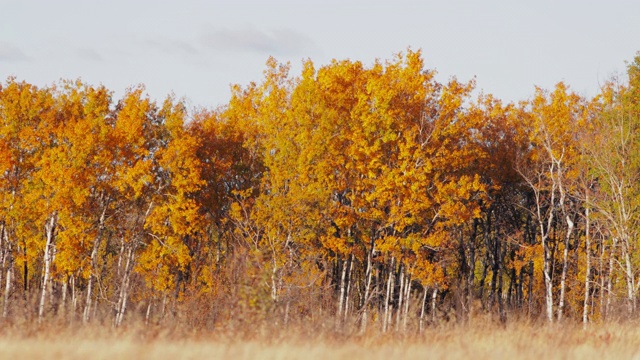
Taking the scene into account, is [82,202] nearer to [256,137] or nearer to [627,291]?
[256,137]

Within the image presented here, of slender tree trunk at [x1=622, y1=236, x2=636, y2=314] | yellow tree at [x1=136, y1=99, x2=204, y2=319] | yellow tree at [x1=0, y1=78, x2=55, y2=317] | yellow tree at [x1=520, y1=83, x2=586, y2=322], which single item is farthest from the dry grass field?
yellow tree at [x1=0, y1=78, x2=55, y2=317]

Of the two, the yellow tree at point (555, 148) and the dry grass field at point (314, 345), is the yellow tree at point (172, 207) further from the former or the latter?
the dry grass field at point (314, 345)

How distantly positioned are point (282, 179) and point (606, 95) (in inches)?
642

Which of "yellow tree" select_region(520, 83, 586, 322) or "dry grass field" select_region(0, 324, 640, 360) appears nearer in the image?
"dry grass field" select_region(0, 324, 640, 360)

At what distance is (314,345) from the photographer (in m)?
14.2

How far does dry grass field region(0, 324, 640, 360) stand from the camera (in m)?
12.8

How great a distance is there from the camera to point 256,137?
46875 millimetres

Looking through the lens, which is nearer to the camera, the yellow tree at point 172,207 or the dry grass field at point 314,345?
the dry grass field at point 314,345

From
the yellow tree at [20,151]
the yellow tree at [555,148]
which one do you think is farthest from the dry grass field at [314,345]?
the yellow tree at [20,151]

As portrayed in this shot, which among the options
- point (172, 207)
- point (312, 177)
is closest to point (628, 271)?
point (312, 177)

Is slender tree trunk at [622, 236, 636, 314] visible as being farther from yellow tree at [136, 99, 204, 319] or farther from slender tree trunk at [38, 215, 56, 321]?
slender tree trunk at [38, 215, 56, 321]

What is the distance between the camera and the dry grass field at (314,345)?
12.8m

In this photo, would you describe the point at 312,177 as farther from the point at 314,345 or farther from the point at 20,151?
the point at 314,345

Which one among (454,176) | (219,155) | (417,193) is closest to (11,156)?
(219,155)
